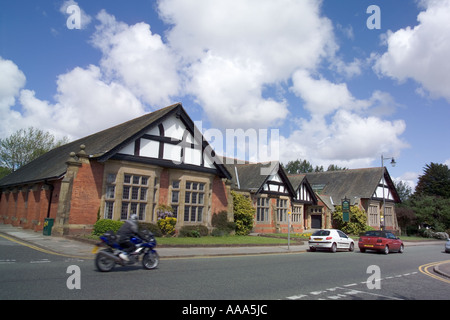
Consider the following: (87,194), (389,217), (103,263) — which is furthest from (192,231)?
(389,217)

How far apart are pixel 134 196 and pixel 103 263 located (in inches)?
449

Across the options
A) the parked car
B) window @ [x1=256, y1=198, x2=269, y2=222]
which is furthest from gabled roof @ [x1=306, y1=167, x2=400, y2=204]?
the parked car

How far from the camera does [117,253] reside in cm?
1027

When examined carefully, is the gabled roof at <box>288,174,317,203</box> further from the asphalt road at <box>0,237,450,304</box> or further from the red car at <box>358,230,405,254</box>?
the asphalt road at <box>0,237,450,304</box>

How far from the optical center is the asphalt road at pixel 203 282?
7.38 metres

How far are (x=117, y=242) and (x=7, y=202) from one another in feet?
83.6

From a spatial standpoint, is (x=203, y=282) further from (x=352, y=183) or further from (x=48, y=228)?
(x=352, y=183)

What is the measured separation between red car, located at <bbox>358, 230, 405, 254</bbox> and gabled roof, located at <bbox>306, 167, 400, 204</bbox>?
21115 mm

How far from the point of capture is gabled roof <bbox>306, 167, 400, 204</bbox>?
43.6 meters

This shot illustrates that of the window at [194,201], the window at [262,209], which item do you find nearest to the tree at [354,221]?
the window at [262,209]

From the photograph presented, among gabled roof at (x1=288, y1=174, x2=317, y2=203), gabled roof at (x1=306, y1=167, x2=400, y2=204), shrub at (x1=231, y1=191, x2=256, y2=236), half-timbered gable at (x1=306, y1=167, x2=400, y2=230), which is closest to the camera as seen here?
shrub at (x1=231, y1=191, x2=256, y2=236)

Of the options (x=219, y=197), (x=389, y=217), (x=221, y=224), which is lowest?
(x=221, y=224)
